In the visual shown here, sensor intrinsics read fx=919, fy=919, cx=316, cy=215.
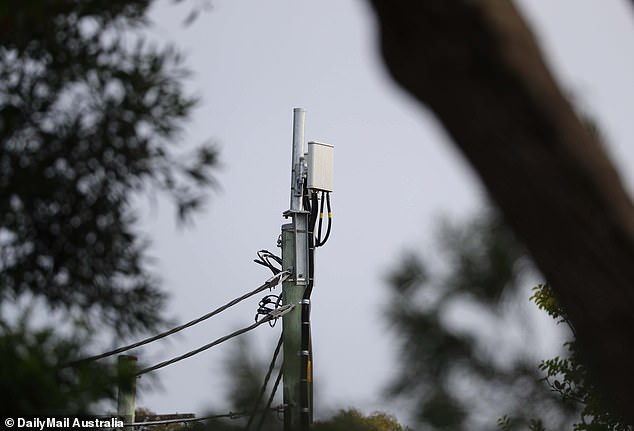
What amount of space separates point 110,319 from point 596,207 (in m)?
1.73

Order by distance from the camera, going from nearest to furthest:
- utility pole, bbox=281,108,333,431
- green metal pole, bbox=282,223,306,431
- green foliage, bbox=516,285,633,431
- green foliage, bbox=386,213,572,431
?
green foliage, bbox=386,213,572,431
green foliage, bbox=516,285,633,431
green metal pole, bbox=282,223,306,431
utility pole, bbox=281,108,333,431

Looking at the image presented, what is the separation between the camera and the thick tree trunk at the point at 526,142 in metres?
1.81

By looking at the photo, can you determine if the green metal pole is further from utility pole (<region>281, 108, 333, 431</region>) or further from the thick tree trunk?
the thick tree trunk

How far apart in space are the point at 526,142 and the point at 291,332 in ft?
20.8

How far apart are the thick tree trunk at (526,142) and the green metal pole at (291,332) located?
558 centimetres

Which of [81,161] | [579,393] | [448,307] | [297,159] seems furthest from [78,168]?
[297,159]

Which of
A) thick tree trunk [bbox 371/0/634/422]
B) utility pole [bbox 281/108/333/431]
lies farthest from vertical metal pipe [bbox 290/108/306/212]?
thick tree trunk [bbox 371/0/634/422]

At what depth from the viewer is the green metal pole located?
753cm

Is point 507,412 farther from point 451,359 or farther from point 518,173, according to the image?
point 518,173

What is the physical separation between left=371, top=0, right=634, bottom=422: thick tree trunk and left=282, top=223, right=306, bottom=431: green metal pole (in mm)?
5580

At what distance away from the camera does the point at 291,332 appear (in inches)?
315

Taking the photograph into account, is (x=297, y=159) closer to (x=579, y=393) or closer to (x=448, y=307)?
(x=579, y=393)

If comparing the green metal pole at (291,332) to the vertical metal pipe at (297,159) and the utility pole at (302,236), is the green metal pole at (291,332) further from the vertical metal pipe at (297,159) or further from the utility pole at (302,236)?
the vertical metal pipe at (297,159)

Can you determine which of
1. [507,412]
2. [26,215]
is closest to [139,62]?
[26,215]
